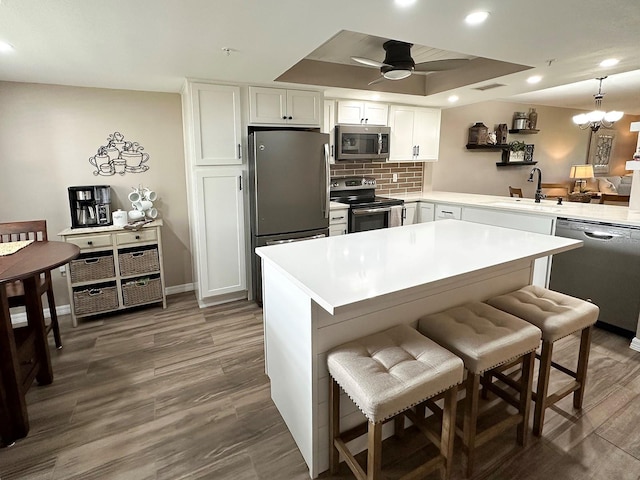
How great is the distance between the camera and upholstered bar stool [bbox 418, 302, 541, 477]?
59.0 inches

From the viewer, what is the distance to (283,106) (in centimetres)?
347

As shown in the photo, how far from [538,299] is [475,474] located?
961 mm

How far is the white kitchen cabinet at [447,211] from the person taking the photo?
410 cm

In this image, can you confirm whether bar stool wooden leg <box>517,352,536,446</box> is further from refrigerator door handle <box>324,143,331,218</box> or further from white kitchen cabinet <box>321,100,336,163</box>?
white kitchen cabinet <box>321,100,336,163</box>

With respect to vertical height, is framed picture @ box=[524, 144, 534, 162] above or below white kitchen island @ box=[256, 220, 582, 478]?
above

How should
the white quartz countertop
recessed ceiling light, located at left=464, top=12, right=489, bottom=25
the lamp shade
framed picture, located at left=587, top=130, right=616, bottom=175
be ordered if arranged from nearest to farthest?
the white quartz countertop < recessed ceiling light, located at left=464, top=12, right=489, bottom=25 < the lamp shade < framed picture, located at left=587, top=130, right=616, bottom=175

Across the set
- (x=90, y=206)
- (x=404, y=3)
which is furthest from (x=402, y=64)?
(x=90, y=206)

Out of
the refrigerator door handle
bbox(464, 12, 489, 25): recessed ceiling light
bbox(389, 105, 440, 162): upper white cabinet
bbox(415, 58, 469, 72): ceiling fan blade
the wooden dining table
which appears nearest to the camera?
the wooden dining table

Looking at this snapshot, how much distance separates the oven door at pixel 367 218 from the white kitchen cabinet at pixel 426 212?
2.13ft

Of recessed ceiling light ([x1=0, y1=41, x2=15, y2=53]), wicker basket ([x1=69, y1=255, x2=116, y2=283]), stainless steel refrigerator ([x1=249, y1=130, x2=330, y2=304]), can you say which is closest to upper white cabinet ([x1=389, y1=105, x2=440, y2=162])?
stainless steel refrigerator ([x1=249, y1=130, x2=330, y2=304])

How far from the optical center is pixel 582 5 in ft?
5.79

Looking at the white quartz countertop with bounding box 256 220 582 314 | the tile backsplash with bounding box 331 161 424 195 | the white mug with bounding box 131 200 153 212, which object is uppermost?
the tile backsplash with bounding box 331 161 424 195

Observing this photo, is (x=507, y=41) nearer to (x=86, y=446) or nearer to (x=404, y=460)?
(x=404, y=460)

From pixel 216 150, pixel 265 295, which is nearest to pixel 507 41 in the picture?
pixel 265 295
